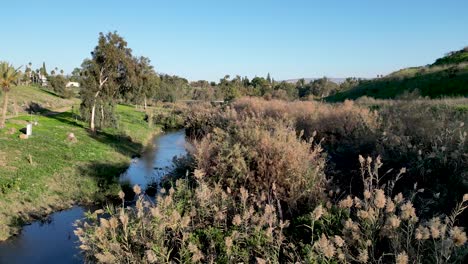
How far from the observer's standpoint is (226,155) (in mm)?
8359

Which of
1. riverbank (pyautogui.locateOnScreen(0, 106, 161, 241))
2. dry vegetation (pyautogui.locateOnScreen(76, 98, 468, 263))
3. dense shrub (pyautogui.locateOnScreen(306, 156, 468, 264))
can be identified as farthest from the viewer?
riverbank (pyautogui.locateOnScreen(0, 106, 161, 241))

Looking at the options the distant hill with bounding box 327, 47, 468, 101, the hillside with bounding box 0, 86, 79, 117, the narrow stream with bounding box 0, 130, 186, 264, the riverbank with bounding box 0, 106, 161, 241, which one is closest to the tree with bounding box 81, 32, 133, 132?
the riverbank with bounding box 0, 106, 161, 241

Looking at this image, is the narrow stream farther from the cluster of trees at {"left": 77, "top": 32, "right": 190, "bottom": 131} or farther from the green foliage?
the green foliage

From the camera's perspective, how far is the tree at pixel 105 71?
33.1 m

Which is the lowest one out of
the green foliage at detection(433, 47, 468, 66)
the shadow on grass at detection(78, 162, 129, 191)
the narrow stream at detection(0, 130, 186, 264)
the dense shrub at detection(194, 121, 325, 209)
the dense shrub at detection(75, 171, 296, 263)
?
the narrow stream at detection(0, 130, 186, 264)

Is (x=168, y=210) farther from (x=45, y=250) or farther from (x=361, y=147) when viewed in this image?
(x=45, y=250)

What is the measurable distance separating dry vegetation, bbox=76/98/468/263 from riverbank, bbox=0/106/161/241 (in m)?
10.2

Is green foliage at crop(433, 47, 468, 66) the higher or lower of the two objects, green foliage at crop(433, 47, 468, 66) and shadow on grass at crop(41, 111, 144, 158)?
the higher

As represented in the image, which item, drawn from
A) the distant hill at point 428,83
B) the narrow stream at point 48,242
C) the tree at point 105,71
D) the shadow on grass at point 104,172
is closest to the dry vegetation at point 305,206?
the narrow stream at point 48,242

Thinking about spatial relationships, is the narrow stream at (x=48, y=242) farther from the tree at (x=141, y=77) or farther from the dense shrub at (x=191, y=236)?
the tree at (x=141, y=77)

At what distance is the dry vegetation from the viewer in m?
4.48

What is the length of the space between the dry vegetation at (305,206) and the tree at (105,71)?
2535 centimetres

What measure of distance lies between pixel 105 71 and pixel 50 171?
53.4 feet

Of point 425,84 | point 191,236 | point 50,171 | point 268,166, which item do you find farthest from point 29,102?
point 191,236
